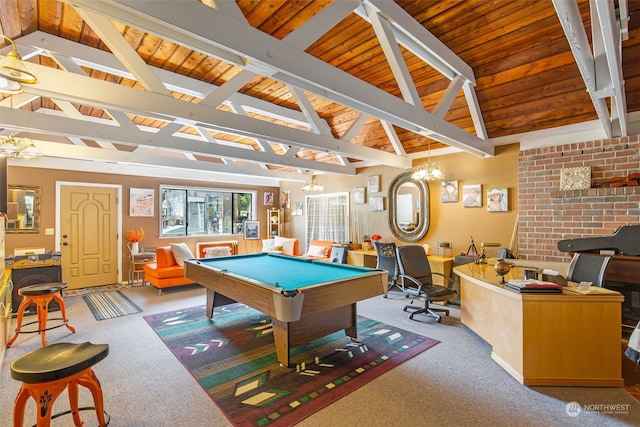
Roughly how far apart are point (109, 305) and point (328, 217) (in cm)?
502

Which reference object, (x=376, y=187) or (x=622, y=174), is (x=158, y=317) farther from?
(x=622, y=174)

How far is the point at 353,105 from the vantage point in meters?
2.92

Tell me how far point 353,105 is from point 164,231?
642 centimetres

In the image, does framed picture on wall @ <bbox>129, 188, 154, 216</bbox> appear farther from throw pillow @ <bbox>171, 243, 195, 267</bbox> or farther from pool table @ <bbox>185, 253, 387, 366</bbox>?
pool table @ <bbox>185, 253, 387, 366</bbox>

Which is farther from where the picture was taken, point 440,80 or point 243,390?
point 440,80

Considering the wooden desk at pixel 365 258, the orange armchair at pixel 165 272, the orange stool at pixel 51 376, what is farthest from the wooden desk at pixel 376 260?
the orange stool at pixel 51 376

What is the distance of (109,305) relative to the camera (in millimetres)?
5105

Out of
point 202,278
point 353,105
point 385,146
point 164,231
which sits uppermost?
point 385,146

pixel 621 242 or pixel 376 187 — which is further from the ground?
pixel 376 187

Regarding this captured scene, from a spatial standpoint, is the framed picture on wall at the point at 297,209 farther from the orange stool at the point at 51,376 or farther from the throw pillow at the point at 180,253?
the orange stool at the point at 51,376

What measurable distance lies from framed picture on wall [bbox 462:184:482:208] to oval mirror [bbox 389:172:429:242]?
705 millimetres

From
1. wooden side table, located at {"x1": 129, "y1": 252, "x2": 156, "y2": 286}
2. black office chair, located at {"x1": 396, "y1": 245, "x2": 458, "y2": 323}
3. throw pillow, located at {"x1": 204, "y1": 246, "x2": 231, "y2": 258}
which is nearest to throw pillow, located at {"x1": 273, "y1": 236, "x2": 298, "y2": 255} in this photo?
throw pillow, located at {"x1": 204, "y1": 246, "x2": 231, "y2": 258}

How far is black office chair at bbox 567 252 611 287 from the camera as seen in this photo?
10.6 ft

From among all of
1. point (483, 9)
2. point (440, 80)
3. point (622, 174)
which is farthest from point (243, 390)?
point (622, 174)
